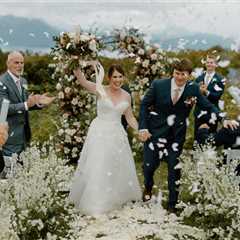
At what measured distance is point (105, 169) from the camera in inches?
322

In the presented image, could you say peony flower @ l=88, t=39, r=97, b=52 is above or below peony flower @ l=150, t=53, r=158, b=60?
above

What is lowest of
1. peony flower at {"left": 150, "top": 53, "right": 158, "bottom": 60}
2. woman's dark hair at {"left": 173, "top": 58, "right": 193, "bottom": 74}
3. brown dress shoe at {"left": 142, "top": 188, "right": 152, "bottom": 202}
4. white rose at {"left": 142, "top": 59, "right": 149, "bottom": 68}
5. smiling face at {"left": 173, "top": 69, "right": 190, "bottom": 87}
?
brown dress shoe at {"left": 142, "top": 188, "right": 152, "bottom": 202}

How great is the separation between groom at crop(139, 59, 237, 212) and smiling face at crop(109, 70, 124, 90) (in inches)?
19.7

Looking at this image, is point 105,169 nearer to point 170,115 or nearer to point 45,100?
point 170,115

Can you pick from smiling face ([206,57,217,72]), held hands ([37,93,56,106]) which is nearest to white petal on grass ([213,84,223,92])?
smiling face ([206,57,217,72])

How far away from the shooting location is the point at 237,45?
5.73 m

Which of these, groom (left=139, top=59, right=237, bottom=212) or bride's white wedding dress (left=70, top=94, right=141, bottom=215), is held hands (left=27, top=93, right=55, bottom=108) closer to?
bride's white wedding dress (left=70, top=94, right=141, bottom=215)

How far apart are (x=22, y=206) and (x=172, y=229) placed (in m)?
2.05

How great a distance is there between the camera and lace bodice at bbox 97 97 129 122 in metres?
8.34

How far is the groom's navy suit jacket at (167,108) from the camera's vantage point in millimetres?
7859

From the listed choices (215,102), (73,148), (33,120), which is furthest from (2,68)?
(215,102)

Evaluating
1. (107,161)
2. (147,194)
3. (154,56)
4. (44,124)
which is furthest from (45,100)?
(44,124)

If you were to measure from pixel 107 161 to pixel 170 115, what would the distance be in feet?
3.40

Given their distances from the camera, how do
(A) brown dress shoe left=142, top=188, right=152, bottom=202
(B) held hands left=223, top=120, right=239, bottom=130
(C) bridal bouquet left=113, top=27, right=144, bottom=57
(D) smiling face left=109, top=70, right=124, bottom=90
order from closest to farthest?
(B) held hands left=223, top=120, right=239, bottom=130 < (D) smiling face left=109, top=70, right=124, bottom=90 < (A) brown dress shoe left=142, top=188, right=152, bottom=202 < (C) bridal bouquet left=113, top=27, right=144, bottom=57
